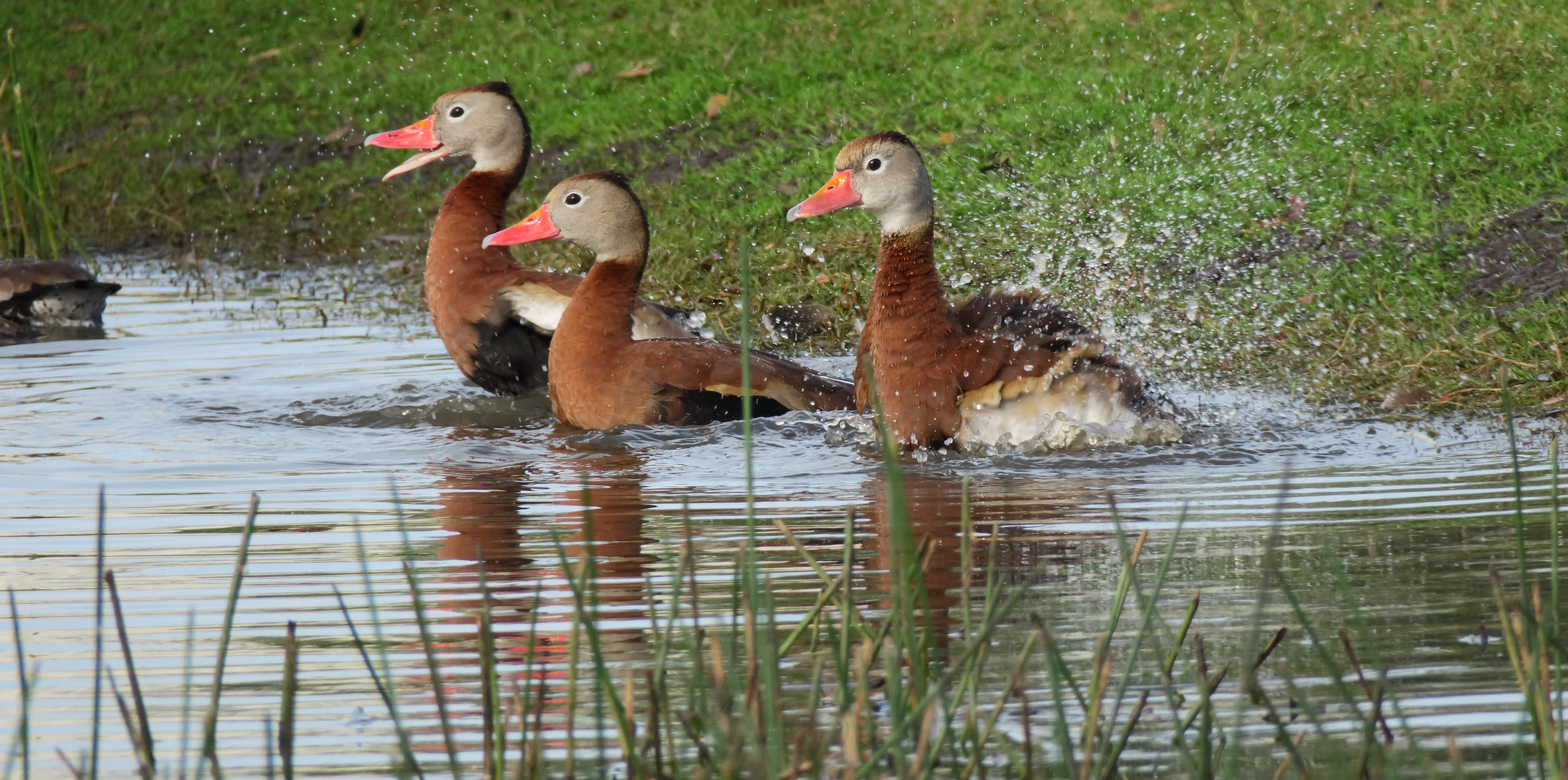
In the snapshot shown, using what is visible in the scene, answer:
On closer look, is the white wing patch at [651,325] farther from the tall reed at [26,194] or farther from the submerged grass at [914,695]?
the tall reed at [26,194]

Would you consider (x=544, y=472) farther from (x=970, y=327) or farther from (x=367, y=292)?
(x=367, y=292)

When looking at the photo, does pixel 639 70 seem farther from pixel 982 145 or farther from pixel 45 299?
pixel 45 299

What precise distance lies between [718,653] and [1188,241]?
6.60 m

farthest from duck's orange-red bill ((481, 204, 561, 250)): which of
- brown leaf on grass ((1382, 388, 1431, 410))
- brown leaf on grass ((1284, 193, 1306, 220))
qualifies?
brown leaf on grass ((1284, 193, 1306, 220))

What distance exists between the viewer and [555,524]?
15.5 ft

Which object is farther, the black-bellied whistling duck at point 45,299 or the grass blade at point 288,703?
the black-bellied whistling duck at point 45,299

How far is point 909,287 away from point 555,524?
1.63 m

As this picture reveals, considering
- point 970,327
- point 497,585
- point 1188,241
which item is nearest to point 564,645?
point 497,585

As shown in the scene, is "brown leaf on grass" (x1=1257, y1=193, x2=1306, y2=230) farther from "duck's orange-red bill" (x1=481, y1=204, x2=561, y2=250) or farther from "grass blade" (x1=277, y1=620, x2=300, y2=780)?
"grass blade" (x1=277, y1=620, x2=300, y2=780)

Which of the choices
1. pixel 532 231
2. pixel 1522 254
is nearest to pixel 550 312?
pixel 532 231

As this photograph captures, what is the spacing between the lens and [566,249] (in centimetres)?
1036

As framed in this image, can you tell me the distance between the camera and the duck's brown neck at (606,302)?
22.1 feet

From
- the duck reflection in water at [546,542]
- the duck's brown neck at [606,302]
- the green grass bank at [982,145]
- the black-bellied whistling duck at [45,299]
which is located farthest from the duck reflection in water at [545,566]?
the black-bellied whistling duck at [45,299]

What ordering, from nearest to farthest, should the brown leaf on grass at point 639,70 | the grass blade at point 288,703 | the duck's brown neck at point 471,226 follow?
the grass blade at point 288,703 → the duck's brown neck at point 471,226 → the brown leaf on grass at point 639,70
